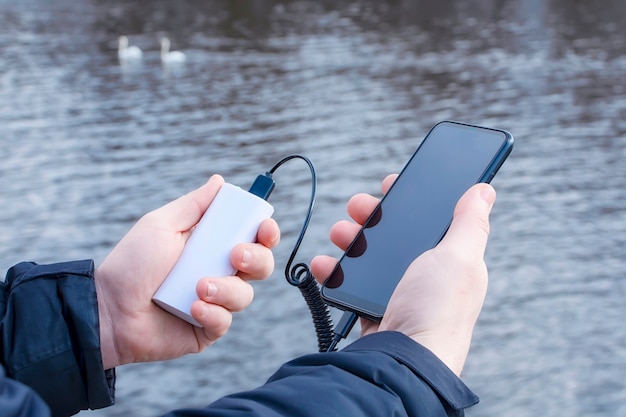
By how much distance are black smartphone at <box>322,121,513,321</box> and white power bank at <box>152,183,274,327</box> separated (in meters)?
0.26

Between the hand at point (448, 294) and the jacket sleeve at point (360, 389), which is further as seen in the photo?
the hand at point (448, 294)

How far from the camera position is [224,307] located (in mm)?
1588

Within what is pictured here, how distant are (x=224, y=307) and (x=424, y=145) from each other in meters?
0.60

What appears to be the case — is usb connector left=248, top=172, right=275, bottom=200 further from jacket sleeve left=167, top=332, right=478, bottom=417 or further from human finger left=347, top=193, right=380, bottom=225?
jacket sleeve left=167, top=332, right=478, bottom=417

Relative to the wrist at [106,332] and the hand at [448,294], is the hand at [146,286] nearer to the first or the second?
the wrist at [106,332]

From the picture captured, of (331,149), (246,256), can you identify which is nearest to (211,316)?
(246,256)

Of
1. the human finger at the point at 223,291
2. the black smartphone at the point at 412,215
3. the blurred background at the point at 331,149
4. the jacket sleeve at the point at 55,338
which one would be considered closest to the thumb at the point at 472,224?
the black smartphone at the point at 412,215

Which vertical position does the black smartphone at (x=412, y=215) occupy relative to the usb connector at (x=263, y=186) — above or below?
below


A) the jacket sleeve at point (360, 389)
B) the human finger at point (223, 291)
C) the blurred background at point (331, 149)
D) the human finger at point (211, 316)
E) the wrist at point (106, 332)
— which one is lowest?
the blurred background at point (331, 149)

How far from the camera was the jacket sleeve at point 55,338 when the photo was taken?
1.50 meters

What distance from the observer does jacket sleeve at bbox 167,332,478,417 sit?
1097 mm

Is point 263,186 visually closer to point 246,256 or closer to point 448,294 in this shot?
point 246,256

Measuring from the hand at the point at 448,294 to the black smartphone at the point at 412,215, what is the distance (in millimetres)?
224

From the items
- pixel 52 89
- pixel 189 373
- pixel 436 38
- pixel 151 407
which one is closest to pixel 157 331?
pixel 151 407
